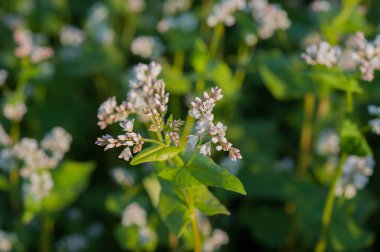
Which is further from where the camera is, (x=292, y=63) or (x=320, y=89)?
(x=292, y=63)

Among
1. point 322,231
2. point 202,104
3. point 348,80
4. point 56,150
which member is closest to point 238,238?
point 322,231

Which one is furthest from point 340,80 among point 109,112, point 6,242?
point 6,242

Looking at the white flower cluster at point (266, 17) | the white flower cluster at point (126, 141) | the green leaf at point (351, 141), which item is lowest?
the green leaf at point (351, 141)

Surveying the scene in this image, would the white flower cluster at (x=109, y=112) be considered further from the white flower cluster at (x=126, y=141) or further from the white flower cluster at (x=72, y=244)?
the white flower cluster at (x=72, y=244)

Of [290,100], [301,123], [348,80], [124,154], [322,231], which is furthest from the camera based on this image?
[290,100]

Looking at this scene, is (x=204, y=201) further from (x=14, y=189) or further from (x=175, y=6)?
(x=175, y=6)

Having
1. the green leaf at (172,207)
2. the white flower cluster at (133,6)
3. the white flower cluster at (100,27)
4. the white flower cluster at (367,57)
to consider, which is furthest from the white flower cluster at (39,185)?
the white flower cluster at (133,6)

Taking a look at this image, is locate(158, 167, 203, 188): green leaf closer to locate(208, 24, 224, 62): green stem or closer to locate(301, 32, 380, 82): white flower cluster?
locate(301, 32, 380, 82): white flower cluster

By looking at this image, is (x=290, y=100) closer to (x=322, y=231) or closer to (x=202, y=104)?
(x=322, y=231)
